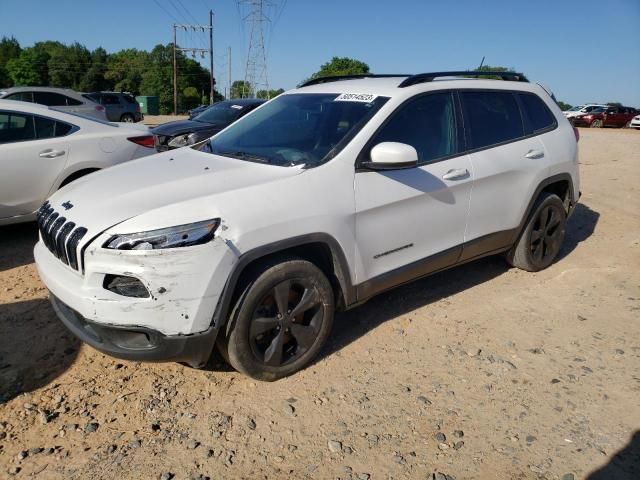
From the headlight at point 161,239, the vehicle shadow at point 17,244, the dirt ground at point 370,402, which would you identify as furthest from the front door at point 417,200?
the vehicle shadow at point 17,244

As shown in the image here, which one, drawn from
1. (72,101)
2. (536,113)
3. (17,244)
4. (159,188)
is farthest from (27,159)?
(72,101)

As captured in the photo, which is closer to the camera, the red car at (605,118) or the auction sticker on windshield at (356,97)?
the auction sticker on windshield at (356,97)

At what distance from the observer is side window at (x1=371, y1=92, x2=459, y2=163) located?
3389 mm

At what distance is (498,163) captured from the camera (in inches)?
159

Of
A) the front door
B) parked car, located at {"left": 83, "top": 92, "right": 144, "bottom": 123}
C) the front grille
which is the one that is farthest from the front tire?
parked car, located at {"left": 83, "top": 92, "right": 144, "bottom": 123}

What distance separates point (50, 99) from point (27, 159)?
34.9ft

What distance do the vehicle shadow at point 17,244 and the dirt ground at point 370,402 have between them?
0.62 m

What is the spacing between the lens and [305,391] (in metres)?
2.97

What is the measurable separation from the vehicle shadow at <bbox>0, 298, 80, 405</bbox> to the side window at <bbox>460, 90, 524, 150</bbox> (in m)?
3.26

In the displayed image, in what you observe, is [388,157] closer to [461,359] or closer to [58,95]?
[461,359]

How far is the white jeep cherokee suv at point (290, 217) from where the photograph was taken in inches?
98.9

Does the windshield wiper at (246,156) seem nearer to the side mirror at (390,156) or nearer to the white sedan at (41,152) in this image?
the side mirror at (390,156)

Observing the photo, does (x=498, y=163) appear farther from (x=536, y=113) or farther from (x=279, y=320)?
(x=279, y=320)

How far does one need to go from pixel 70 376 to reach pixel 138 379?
41 centimetres
